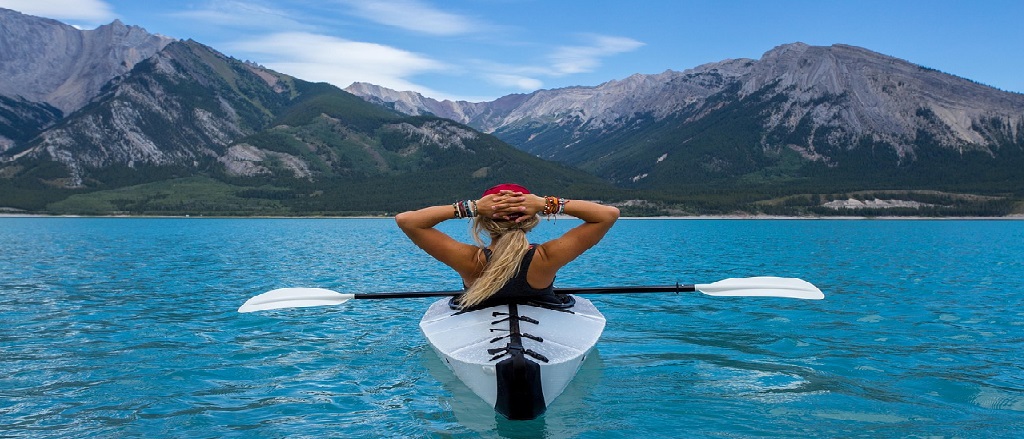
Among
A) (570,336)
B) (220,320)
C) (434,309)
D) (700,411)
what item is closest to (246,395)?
(434,309)

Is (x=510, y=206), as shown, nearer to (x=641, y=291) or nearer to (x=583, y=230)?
(x=583, y=230)

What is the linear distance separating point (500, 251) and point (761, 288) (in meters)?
7.77

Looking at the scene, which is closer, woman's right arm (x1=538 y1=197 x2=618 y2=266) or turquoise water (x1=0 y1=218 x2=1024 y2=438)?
woman's right arm (x1=538 y1=197 x2=618 y2=266)

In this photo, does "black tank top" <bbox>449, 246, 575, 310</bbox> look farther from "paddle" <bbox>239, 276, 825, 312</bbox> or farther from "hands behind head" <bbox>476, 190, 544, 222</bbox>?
"paddle" <bbox>239, 276, 825, 312</bbox>

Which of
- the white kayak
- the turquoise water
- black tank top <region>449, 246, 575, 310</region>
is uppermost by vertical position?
black tank top <region>449, 246, 575, 310</region>

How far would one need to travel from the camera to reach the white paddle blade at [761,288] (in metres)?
16.0

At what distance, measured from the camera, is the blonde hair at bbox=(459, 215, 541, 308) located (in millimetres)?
10867

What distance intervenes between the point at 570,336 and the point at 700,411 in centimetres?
256

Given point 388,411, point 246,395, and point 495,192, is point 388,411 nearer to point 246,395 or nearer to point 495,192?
point 246,395

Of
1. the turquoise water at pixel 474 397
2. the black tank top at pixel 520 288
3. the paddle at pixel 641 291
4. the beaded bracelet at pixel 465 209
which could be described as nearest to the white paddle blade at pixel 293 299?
the paddle at pixel 641 291

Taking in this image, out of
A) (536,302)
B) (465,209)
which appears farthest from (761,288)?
(465,209)

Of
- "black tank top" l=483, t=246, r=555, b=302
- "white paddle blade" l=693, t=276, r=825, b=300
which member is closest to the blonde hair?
"black tank top" l=483, t=246, r=555, b=302

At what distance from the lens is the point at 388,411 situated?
40.1ft

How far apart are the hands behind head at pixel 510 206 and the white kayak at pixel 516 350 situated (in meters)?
1.72
